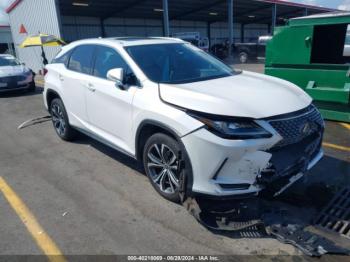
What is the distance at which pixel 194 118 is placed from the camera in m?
3.04

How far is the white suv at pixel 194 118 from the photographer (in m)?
2.93

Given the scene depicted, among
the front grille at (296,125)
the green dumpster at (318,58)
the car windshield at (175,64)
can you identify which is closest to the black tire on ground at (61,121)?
the car windshield at (175,64)

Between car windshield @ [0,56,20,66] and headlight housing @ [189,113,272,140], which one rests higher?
car windshield @ [0,56,20,66]

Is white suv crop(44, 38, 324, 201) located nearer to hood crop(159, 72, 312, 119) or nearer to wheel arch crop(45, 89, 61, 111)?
hood crop(159, 72, 312, 119)

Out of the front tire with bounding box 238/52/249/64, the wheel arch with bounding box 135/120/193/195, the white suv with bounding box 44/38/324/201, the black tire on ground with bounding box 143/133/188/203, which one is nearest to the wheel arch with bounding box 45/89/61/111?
the white suv with bounding box 44/38/324/201

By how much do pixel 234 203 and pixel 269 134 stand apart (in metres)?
0.86

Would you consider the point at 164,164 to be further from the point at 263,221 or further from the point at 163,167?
the point at 263,221

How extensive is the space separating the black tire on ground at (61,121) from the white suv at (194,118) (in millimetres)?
783

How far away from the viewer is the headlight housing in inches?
114

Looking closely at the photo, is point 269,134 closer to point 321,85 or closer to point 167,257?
point 167,257

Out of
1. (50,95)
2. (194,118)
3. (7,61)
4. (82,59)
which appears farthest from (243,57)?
(194,118)

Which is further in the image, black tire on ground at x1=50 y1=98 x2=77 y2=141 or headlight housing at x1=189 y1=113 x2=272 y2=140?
black tire on ground at x1=50 y1=98 x2=77 y2=141

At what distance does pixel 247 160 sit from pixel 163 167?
107 centimetres

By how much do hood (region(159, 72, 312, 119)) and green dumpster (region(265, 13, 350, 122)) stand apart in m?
3.04
